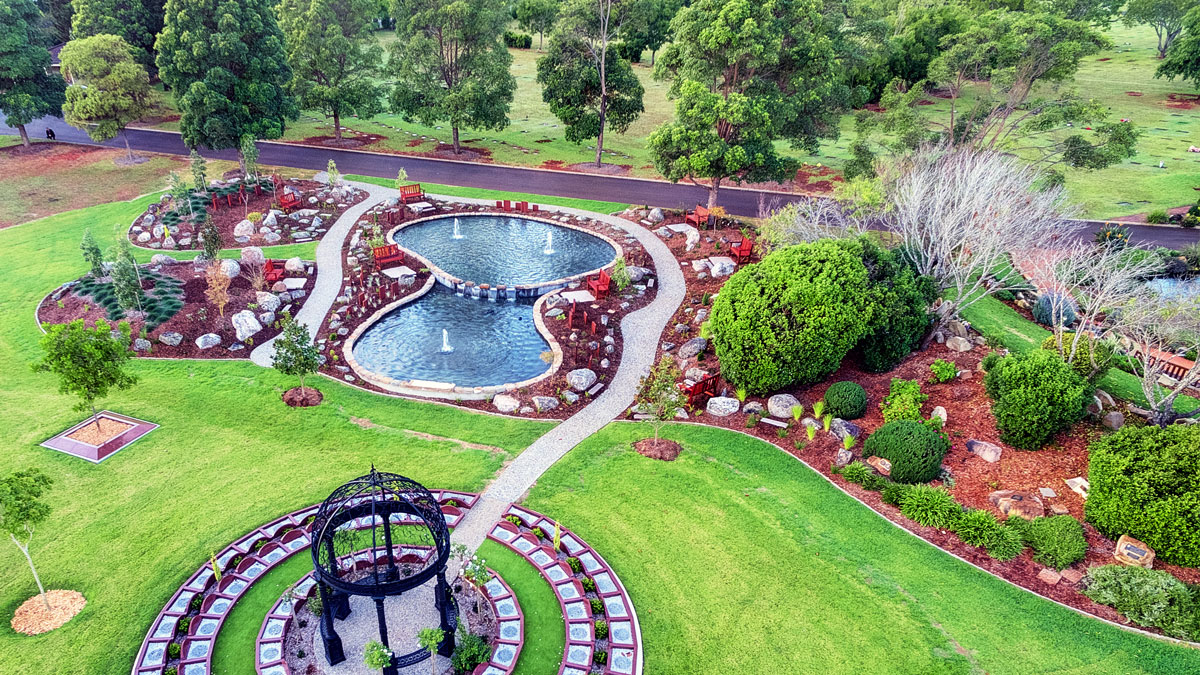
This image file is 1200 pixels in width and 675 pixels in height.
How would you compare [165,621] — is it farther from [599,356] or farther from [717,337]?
[717,337]

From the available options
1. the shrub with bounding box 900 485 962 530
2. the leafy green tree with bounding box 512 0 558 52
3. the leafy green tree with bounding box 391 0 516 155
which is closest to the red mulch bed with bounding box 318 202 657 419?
the shrub with bounding box 900 485 962 530

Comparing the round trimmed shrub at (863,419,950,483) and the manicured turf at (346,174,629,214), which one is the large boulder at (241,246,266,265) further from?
the round trimmed shrub at (863,419,950,483)

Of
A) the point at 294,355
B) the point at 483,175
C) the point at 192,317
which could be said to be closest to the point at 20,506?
the point at 294,355

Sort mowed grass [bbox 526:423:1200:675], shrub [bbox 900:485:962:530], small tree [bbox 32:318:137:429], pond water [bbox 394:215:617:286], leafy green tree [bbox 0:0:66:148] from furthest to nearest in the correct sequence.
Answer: leafy green tree [bbox 0:0:66:148]
pond water [bbox 394:215:617:286]
small tree [bbox 32:318:137:429]
shrub [bbox 900:485:962:530]
mowed grass [bbox 526:423:1200:675]

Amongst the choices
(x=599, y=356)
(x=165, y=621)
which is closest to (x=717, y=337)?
(x=599, y=356)

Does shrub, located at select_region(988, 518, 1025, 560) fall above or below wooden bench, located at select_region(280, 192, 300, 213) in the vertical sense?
below

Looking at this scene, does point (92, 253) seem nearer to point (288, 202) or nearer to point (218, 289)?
point (218, 289)

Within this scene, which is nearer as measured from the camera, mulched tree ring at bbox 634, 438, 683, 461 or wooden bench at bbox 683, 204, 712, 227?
mulched tree ring at bbox 634, 438, 683, 461
